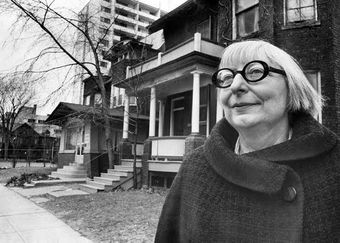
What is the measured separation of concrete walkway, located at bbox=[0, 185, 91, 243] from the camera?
5.37 meters

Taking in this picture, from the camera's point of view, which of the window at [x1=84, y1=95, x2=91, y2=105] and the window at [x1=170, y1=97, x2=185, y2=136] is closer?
the window at [x1=170, y1=97, x2=185, y2=136]

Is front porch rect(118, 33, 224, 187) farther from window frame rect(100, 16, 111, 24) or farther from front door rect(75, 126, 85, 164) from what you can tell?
front door rect(75, 126, 85, 164)

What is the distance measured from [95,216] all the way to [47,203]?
9.78ft

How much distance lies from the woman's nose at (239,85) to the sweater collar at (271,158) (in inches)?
9.2

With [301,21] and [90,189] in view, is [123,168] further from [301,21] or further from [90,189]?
[301,21]

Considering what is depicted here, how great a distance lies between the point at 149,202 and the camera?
8125 mm

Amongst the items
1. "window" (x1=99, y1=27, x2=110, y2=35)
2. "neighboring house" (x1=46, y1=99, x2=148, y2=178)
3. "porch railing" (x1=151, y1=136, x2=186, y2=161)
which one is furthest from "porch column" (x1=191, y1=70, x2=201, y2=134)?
"window" (x1=99, y1=27, x2=110, y2=35)

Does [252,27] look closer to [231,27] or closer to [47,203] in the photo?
[231,27]

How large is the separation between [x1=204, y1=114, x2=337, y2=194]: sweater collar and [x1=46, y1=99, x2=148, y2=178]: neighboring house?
12.4 m

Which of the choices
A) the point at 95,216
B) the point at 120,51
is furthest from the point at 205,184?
the point at 120,51

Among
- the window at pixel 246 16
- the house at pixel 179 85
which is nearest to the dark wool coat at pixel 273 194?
the house at pixel 179 85

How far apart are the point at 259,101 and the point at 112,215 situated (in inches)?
249

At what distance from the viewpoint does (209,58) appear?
32.2ft

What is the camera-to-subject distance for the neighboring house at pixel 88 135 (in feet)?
48.8
